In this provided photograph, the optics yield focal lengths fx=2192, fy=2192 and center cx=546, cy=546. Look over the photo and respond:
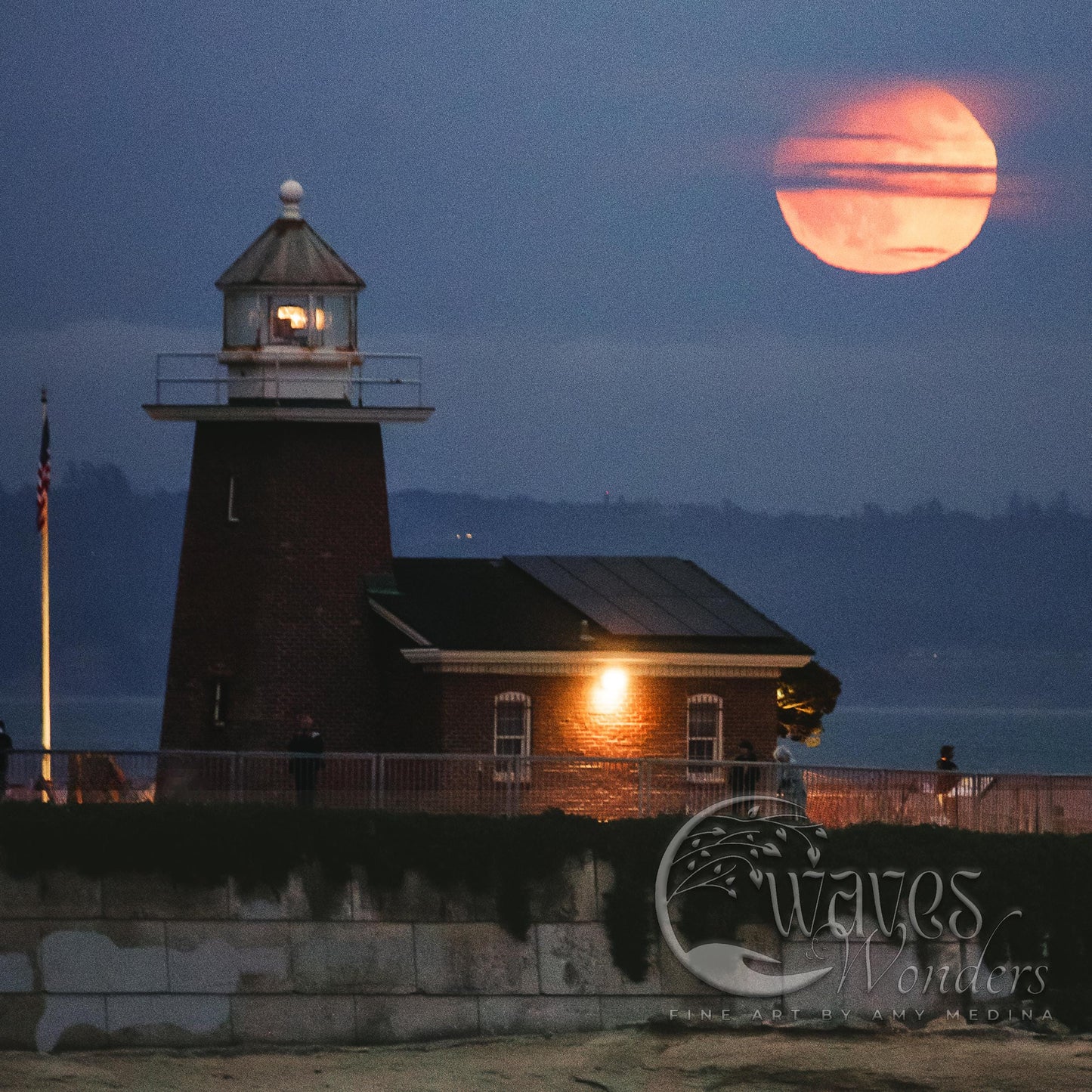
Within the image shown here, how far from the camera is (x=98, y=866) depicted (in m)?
26.2

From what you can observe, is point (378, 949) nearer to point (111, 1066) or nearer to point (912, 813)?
point (111, 1066)

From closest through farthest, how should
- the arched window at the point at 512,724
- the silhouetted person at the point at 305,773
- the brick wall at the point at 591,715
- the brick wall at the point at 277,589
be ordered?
the silhouetted person at the point at 305,773
the brick wall at the point at 591,715
the arched window at the point at 512,724
the brick wall at the point at 277,589

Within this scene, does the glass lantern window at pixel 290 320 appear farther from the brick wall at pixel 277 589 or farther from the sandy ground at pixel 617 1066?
the sandy ground at pixel 617 1066

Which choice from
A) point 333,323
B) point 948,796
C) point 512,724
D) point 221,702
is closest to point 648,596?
point 512,724

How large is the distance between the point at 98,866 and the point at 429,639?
34.6 ft

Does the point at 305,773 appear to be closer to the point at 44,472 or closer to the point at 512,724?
the point at 512,724

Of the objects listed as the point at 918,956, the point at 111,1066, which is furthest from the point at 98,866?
the point at 918,956

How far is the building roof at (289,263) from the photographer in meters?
37.3

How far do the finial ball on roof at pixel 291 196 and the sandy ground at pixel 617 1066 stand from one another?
16992 millimetres

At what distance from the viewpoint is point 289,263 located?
37.4 m

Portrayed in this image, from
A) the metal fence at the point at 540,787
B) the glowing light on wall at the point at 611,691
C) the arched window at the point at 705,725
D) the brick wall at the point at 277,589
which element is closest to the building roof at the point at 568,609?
the glowing light on wall at the point at 611,691

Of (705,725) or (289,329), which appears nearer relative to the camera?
(705,725)

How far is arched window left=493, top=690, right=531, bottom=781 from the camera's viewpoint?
3625cm

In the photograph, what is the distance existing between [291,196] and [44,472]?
23.7ft
